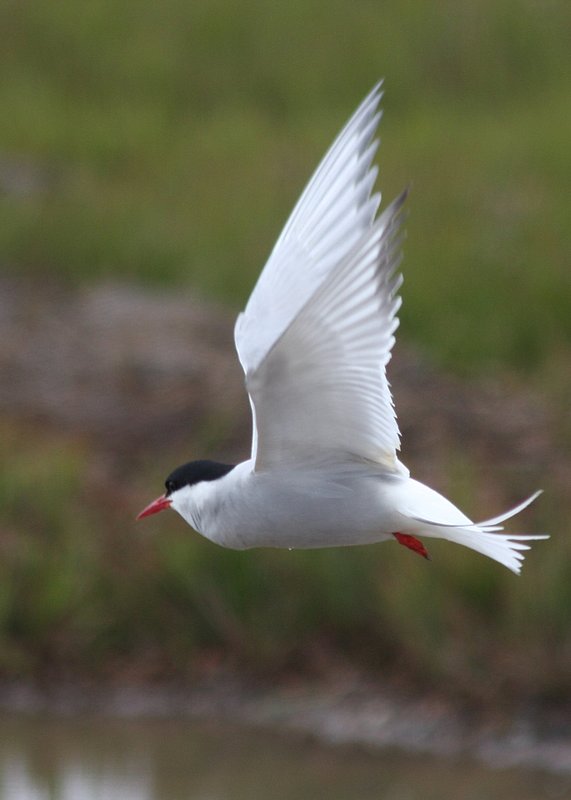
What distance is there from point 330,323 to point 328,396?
23 centimetres

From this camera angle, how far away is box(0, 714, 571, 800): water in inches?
310

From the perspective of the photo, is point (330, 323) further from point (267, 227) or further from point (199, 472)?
point (267, 227)

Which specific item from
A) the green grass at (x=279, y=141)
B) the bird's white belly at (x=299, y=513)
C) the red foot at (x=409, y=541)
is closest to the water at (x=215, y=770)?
the green grass at (x=279, y=141)

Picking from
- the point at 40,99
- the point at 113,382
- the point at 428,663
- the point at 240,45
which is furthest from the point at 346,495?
the point at 240,45

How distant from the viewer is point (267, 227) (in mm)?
12047

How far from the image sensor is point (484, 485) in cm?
826

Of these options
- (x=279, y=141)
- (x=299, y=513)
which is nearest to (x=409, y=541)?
(x=299, y=513)

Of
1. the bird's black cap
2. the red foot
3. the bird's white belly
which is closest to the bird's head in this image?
the bird's black cap

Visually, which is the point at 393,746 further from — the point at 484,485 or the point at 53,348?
the point at 53,348

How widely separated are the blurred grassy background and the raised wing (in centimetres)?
336

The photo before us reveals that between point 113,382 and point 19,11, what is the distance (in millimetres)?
7746

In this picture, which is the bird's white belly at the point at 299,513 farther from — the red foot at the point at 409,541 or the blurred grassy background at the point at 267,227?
the blurred grassy background at the point at 267,227

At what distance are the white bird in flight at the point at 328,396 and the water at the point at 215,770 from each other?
135 inches

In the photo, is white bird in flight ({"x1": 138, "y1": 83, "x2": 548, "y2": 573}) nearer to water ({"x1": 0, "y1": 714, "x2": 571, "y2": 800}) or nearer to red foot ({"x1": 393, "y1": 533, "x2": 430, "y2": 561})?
red foot ({"x1": 393, "y1": 533, "x2": 430, "y2": 561})
